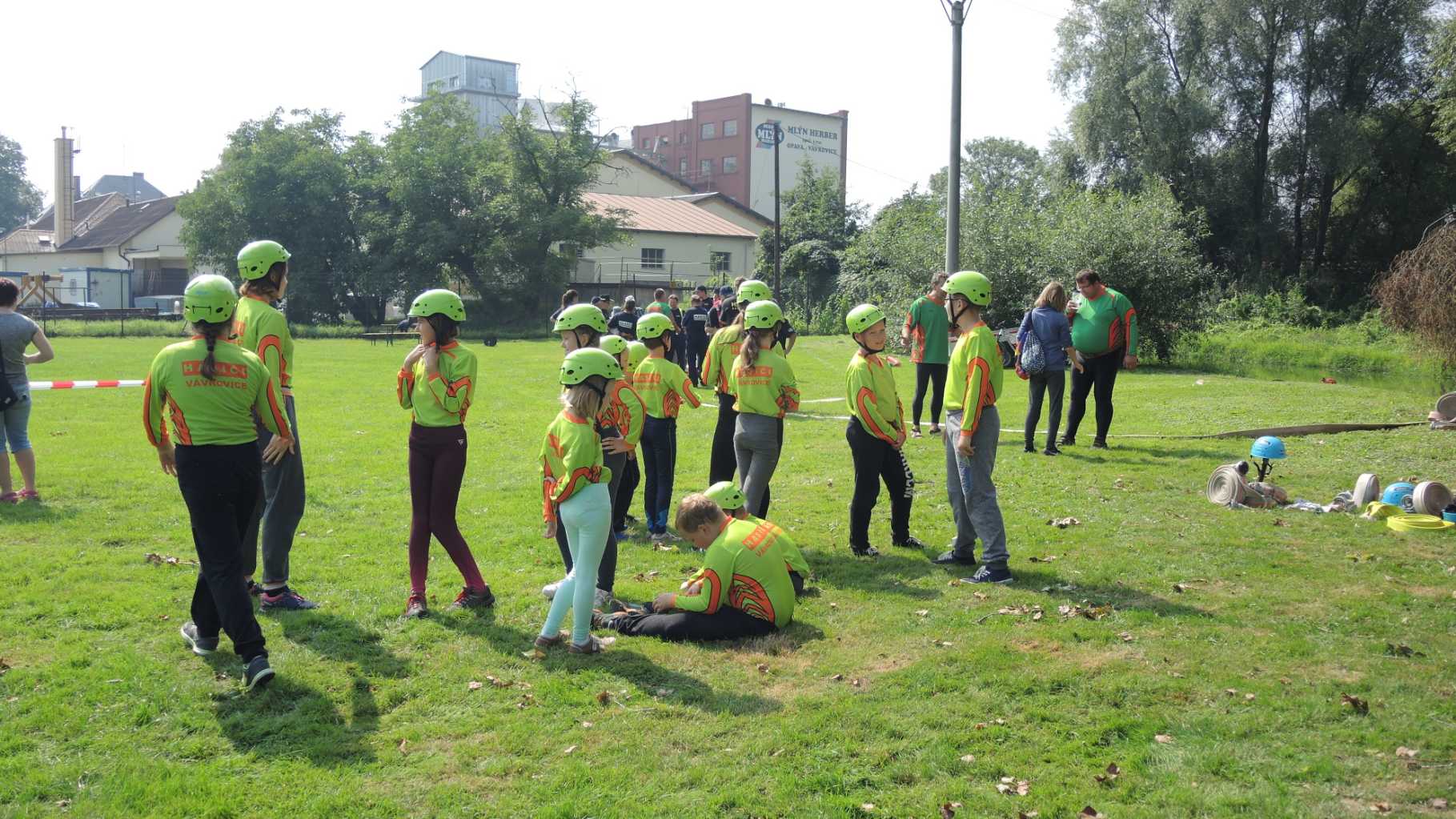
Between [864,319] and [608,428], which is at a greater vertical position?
[864,319]

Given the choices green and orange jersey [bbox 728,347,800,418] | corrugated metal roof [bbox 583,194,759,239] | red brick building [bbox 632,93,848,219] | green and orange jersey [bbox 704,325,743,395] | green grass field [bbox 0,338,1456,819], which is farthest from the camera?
red brick building [bbox 632,93,848,219]

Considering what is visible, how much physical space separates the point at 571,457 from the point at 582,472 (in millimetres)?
112

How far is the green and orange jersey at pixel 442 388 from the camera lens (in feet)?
21.9

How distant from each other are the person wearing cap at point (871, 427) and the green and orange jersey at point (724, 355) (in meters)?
1.14

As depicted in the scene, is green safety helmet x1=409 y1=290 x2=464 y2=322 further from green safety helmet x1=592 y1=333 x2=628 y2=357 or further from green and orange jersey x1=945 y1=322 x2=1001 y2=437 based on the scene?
green and orange jersey x1=945 y1=322 x2=1001 y2=437

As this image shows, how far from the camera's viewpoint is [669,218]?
64.9 metres

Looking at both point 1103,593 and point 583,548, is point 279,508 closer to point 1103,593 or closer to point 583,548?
point 583,548

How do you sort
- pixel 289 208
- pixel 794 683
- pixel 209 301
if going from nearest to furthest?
pixel 209 301 → pixel 794 683 → pixel 289 208

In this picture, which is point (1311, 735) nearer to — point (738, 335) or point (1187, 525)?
point (1187, 525)

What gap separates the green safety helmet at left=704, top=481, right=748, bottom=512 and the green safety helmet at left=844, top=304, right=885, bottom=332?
1679 millimetres

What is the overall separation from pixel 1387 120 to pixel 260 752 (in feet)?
151

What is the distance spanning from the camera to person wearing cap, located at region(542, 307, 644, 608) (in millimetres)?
7043

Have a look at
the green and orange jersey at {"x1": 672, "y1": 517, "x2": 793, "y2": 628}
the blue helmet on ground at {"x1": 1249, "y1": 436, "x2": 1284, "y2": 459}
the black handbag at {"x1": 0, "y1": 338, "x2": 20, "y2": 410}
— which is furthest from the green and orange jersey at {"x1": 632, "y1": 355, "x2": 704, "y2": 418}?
the black handbag at {"x1": 0, "y1": 338, "x2": 20, "y2": 410}

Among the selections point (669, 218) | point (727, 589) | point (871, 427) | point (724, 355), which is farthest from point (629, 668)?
point (669, 218)
